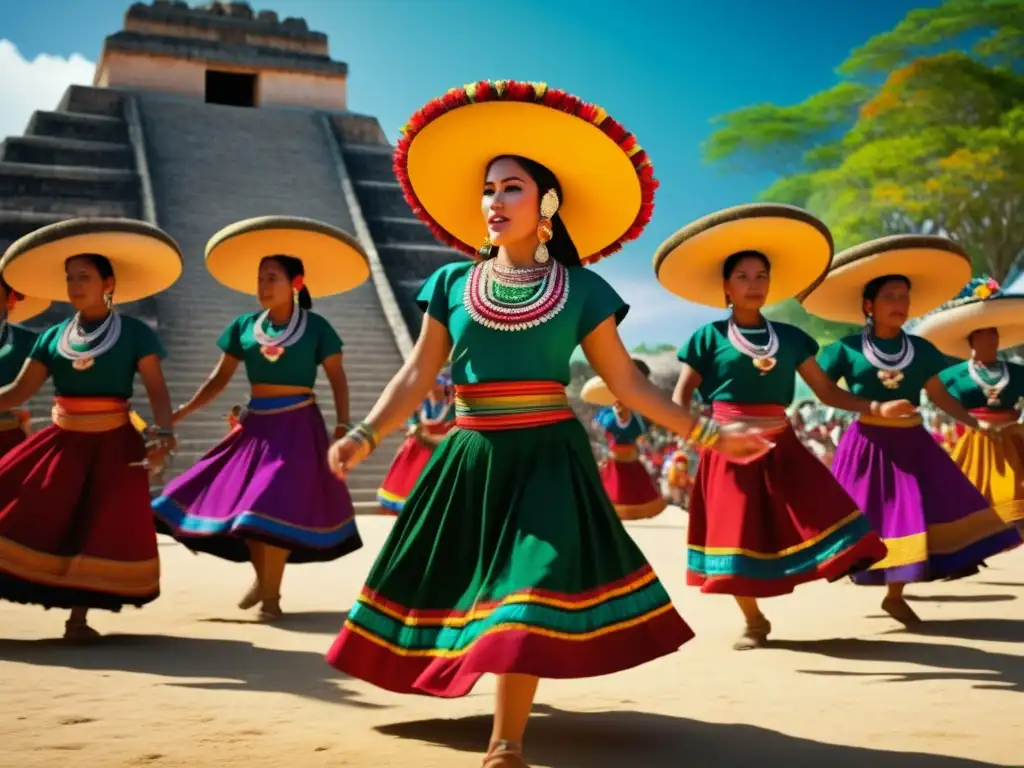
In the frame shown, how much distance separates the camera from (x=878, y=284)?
7.56 meters

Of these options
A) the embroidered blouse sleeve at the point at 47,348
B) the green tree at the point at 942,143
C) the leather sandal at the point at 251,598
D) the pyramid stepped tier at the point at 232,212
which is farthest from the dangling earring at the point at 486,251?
the green tree at the point at 942,143

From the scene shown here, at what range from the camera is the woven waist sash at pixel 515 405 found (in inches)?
169

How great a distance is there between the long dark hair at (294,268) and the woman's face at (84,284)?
1142 millimetres

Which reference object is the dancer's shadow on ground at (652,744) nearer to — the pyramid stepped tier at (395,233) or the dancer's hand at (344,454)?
the dancer's hand at (344,454)

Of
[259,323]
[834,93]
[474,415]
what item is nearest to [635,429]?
[259,323]

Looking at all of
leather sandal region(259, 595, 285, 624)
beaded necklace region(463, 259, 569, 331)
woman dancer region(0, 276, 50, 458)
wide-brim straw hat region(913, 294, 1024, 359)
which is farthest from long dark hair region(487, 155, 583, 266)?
wide-brim straw hat region(913, 294, 1024, 359)

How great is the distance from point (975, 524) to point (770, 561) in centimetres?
148

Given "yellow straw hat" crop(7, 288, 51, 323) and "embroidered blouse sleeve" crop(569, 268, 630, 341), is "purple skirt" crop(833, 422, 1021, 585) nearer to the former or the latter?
"embroidered blouse sleeve" crop(569, 268, 630, 341)

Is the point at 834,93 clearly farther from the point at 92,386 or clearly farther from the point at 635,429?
the point at 92,386

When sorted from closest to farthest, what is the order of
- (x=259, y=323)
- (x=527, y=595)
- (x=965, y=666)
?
(x=527, y=595) → (x=965, y=666) → (x=259, y=323)

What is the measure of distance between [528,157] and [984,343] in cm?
630

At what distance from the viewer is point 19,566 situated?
249 inches

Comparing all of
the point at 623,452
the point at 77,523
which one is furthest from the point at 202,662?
the point at 623,452

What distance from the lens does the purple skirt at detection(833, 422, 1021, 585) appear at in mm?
6945
